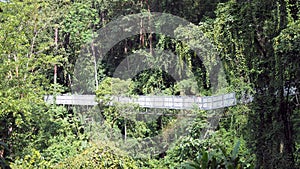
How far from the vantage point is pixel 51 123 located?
6211mm

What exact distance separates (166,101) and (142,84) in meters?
0.79

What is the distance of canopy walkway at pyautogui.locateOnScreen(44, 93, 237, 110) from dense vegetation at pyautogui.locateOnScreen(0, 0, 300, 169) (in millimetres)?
97

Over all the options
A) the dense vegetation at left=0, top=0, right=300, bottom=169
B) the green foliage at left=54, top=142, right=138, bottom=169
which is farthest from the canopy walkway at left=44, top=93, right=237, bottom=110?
the green foliage at left=54, top=142, right=138, bottom=169

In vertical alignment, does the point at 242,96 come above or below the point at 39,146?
above

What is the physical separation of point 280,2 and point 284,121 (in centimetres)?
98

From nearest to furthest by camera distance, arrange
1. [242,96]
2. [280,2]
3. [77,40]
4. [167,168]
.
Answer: [280,2], [242,96], [167,168], [77,40]

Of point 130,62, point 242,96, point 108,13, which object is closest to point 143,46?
point 130,62

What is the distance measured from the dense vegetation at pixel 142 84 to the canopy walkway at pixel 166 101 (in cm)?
10

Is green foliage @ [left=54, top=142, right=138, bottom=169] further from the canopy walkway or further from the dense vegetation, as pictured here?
the canopy walkway

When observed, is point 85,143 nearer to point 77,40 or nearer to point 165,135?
point 165,135

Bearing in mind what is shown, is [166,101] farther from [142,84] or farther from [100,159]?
[100,159]

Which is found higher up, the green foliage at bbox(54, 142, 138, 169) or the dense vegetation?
the dense vegetation

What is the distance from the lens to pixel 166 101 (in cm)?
562

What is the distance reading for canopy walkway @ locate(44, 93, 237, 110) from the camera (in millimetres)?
4879
